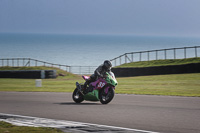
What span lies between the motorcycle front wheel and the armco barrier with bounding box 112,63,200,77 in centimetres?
1935

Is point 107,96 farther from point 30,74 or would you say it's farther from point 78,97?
point 30,74

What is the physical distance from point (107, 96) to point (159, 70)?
68.6 feet

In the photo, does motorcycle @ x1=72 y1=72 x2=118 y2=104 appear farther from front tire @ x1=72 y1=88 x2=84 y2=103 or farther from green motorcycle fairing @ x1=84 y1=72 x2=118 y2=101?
front tire @ x1=72 y1=88 x2=84 y2=103

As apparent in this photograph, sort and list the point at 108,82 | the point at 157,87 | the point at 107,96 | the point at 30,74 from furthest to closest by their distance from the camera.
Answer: the point at 30,74
the point at 157,87
the point at 107,96
the point at 108,82

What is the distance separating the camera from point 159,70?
112 feet

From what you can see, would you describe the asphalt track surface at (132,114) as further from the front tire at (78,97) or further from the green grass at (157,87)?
the green grass at (157,87)

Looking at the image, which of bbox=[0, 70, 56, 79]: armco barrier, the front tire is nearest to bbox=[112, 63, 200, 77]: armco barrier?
bbox=[0, 70, 56, 79]: armco barrier

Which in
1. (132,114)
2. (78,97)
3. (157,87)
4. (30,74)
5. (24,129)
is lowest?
(24,129)

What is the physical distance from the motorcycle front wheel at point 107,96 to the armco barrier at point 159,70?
762 inches

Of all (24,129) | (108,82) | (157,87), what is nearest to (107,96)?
(108,82)

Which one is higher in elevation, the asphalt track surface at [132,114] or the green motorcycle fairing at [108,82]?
the green motorcycle fairing at [108,82]

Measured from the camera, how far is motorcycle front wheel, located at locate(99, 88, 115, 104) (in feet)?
45.2

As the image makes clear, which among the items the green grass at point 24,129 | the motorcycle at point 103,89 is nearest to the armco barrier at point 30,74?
the motorcycle at point 103,89

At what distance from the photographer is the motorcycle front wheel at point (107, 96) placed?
1377 centimetres
